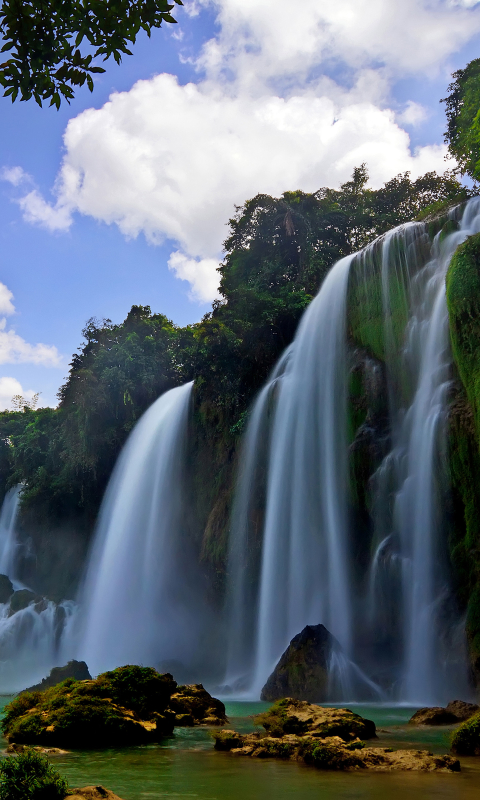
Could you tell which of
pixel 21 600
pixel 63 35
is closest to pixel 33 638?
pixel 21 600

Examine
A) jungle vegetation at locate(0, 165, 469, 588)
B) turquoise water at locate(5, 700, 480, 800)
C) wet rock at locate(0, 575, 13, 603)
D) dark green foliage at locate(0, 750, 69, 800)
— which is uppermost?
jungle vegetation at locate(0, 165, 469, 588)

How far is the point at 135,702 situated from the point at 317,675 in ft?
17.5

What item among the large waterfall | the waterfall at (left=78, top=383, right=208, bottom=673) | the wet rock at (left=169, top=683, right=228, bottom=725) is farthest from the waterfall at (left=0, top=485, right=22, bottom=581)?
the wet rock at (left=169, top=683, right=228, bottom=725)

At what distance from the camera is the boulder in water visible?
1343 centimetres

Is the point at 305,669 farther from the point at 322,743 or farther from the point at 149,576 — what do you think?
the point at 149,576

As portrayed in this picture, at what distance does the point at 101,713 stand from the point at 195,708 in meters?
2.37

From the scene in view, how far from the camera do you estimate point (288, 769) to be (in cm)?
664

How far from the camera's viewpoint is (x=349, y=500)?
17688 mm

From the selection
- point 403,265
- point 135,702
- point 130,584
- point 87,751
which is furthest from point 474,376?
point 130,584

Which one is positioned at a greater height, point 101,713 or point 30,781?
point 30,781

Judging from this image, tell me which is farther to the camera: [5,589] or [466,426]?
[5,589]

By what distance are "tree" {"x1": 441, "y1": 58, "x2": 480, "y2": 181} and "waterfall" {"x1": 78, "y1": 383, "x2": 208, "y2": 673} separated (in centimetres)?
1589

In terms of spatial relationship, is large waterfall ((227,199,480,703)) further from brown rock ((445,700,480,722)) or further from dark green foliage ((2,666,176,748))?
dark green foliage ((2,666,176,748))

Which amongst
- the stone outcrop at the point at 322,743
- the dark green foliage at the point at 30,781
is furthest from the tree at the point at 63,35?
the stone outcrop at the point at 322,743
